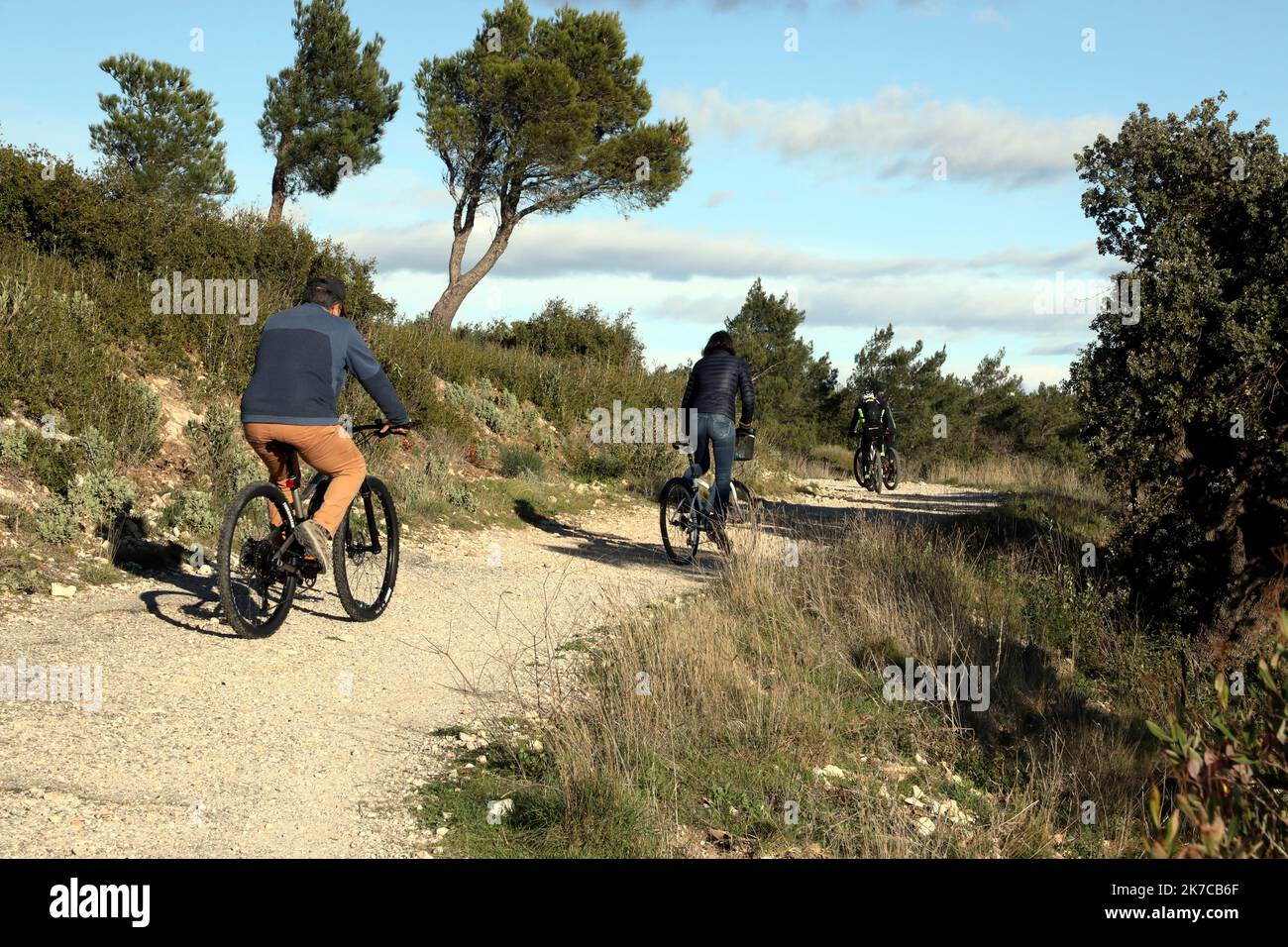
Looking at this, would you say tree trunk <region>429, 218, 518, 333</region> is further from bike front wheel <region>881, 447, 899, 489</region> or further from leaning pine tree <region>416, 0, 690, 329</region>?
bike front wheel <region>881, 447, 899, 489</region>

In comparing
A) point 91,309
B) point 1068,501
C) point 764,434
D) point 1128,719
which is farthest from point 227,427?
point 764,434

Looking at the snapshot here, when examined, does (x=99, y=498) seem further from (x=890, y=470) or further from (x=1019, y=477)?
(x=1019, y=477)

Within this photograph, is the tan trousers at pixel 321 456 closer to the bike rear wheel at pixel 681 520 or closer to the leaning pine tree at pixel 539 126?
the bike rear wheel at pixel 681 520

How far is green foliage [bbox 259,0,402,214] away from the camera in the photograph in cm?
3403

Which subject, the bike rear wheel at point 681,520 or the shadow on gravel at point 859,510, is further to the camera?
the shadow on gravel at point 859,510

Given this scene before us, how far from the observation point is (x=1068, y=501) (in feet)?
56.1

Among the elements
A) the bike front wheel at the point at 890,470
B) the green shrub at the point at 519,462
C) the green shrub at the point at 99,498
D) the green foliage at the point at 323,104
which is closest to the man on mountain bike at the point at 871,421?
the bike front wheel at the point at 890,470

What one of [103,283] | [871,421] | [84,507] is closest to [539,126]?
[871,421]

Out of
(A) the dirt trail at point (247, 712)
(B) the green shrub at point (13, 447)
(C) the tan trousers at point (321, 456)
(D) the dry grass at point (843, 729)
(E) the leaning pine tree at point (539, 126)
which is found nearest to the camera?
(A) the dirt trail at point (247, 712)

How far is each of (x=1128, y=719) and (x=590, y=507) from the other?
9010 mm

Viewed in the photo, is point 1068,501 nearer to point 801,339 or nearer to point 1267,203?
point 1267,203

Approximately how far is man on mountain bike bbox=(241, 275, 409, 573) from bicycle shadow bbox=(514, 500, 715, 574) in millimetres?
4468

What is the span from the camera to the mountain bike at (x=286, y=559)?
650cm

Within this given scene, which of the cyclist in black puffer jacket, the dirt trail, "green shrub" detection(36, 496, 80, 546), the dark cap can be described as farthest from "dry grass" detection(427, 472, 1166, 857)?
"green shrub" detection(36, 496, 80, 546)
